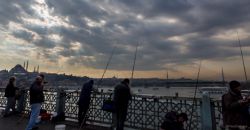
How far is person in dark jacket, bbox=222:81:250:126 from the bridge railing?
2.14m

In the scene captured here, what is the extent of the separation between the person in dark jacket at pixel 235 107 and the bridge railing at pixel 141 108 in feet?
7.02

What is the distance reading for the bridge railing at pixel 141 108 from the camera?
8087 mm

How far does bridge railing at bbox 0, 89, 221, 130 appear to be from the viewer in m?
8.09

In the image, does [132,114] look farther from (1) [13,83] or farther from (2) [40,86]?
(1) [13,83]

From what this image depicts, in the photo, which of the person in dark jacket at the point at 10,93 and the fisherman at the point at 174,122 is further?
the person in dark jacket at the point at 10,93

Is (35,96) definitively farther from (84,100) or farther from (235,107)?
(235,107)

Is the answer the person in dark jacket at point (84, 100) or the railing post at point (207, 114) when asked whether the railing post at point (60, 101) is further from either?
the railing post at point (207, 114)

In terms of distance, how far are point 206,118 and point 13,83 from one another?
346 inches

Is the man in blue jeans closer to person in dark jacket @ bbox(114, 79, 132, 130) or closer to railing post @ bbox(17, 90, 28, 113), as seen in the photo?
person in dark jacket @ bbox(114, 79, 132, 130)

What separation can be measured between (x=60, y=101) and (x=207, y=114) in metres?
6.29

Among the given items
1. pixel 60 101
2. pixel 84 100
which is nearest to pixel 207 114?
pixel 84 100

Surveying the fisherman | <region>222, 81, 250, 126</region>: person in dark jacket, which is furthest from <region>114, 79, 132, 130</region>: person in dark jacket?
<region>222, 81, 250, 126</region>: person in dark jacket

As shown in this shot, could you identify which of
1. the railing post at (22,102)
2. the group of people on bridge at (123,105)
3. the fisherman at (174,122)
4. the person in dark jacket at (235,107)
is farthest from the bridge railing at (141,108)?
the fisherman at (174,122)

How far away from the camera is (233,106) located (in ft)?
16.6
